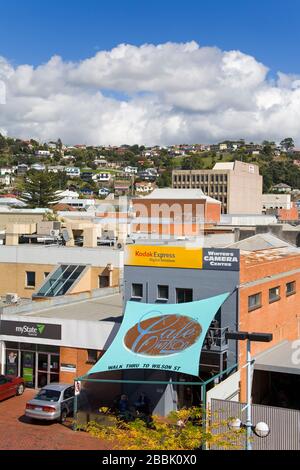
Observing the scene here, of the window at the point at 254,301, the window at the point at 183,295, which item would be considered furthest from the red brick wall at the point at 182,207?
the window at the point at 183,295

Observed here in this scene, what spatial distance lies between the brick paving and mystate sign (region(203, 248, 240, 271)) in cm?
739

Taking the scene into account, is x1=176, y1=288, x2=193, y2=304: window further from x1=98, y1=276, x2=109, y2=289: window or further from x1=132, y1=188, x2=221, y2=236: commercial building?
x1=132, y1=188, x2=221, y2=236: commercial building

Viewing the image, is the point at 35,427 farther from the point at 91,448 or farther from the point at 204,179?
the point at 204,179

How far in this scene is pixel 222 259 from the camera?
22.4 metres

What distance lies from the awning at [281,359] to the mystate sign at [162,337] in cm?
295

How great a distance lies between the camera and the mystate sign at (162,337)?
64.5 feet

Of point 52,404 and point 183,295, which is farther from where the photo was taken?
point 183,295

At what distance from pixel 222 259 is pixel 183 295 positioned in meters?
2.26

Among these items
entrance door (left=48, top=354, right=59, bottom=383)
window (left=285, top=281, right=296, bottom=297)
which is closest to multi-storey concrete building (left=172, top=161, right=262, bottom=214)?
window (left=285, top=281, right=296, bottom=297)

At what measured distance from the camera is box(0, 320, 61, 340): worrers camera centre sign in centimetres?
2458

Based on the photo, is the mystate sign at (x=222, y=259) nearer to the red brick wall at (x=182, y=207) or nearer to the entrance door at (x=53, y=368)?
the entrance door at (x=53, y=368)

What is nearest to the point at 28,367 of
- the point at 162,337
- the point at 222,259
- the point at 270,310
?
the point at 162,337

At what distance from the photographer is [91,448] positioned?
19000 mm

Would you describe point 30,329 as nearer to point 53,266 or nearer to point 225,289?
point 225,289
